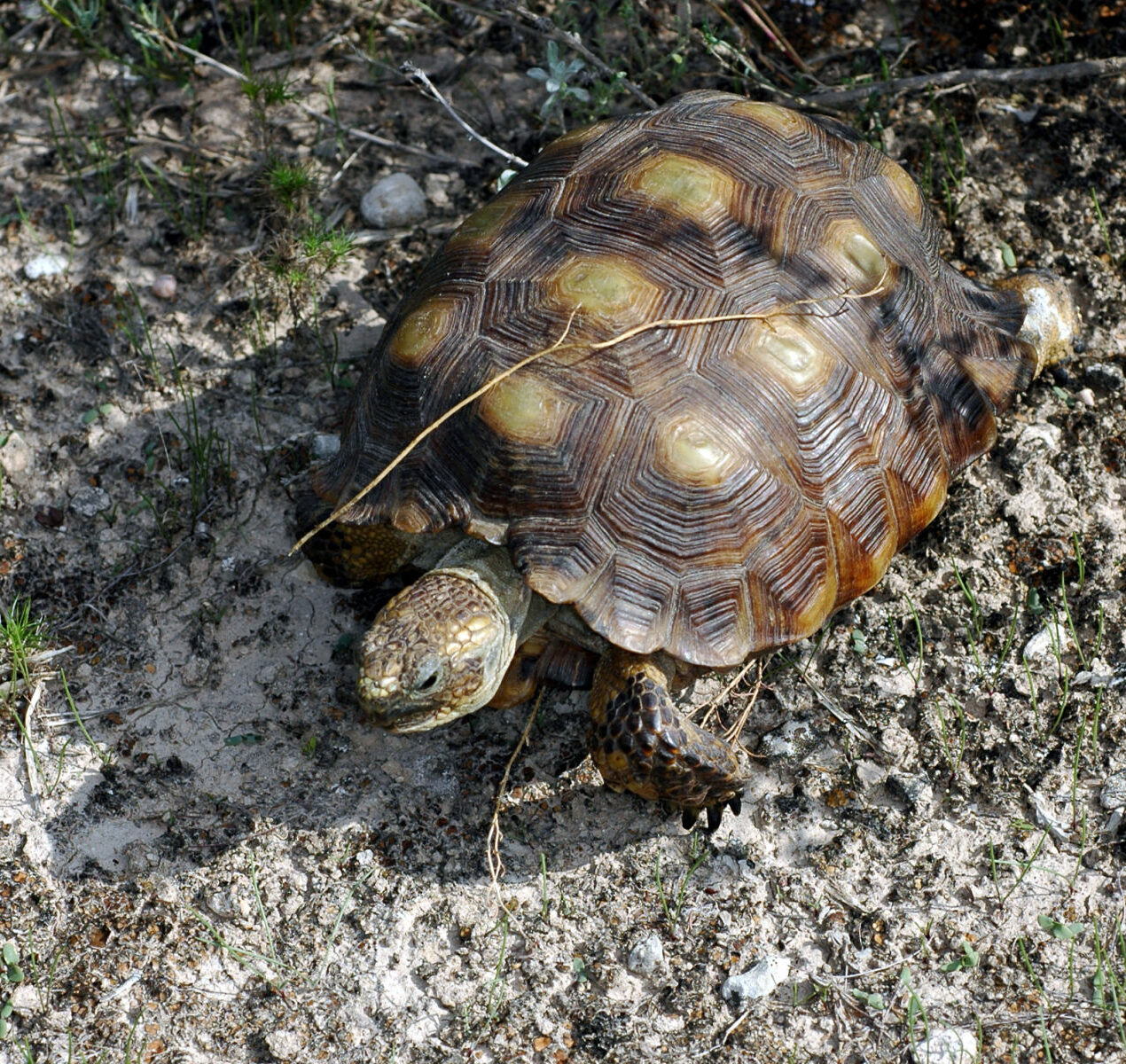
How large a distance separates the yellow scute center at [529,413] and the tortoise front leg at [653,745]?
64 cm

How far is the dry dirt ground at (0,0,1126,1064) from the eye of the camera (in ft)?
9.93

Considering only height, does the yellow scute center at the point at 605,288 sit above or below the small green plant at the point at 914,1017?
above

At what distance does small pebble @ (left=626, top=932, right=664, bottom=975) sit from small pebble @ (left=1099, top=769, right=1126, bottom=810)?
4.36 ft

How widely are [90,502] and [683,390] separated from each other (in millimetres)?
2128

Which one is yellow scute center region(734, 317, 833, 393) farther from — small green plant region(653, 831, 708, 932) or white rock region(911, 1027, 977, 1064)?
white rock region(911, 1027, 977, 1064)

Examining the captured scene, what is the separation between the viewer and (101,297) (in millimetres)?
4320

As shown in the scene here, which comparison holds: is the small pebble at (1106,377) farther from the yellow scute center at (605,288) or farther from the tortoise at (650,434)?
the yellow scute center at (605,288)

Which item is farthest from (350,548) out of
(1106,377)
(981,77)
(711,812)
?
(981,77)

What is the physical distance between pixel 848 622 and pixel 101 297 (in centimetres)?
297

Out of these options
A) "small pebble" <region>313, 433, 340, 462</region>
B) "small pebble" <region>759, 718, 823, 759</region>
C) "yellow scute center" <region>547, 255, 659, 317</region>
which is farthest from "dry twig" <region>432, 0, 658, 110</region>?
"small pebble" <region>759, 718, 823, 759</region>

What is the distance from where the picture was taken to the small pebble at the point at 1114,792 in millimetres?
3238

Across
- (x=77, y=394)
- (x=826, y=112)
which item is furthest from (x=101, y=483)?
(x=826, y=112)

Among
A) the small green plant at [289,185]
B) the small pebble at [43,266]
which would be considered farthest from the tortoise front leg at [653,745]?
the small pebble at [43,266]

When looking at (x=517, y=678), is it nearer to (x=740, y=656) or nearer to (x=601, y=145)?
(x=740, y=656)
